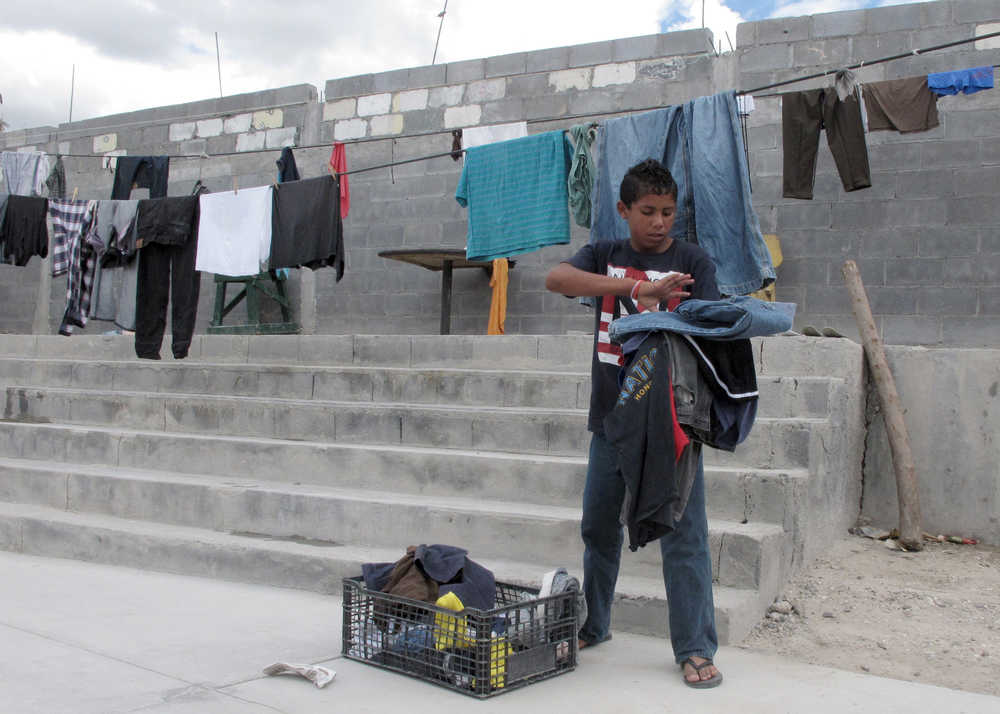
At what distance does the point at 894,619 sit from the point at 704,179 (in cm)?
261

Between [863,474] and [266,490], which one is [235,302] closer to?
[266,490]

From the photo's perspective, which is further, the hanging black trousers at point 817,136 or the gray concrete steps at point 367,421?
the hanging black trousers at point 817,136

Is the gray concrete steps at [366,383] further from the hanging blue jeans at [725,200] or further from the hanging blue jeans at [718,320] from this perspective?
the hanging blue jeans at [718,320]

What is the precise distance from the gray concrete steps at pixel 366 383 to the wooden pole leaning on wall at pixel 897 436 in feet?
1.63

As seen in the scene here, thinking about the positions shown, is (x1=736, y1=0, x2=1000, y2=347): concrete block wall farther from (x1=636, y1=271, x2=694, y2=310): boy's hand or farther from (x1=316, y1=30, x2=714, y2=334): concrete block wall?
(x1=636, y1=271, x2=694, y2=310): boy's hand

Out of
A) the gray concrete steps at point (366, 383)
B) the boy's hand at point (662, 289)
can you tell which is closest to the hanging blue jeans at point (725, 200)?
the gray concrete steps at point (366, 383)

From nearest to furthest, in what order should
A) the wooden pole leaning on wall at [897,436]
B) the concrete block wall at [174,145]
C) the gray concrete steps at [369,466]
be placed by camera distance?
the gray concrete steps at [369,466], the wooden pole leaning on wall at [897,436], the concrete block wall at [174,145]

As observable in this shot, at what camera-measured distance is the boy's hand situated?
9.18ft

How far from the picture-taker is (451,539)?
4301mm

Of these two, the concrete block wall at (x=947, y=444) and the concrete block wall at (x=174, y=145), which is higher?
the concrete block wall at (x=174, y=145)

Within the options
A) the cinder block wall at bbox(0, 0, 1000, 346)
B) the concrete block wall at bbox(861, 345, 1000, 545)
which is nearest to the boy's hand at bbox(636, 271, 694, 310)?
the concrete block wall at bbox(861, 345, 1000, 545)

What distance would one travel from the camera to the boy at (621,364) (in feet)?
9.54

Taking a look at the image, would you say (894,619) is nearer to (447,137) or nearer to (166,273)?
(166,273)

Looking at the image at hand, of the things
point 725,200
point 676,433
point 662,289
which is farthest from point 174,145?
point 676,433
